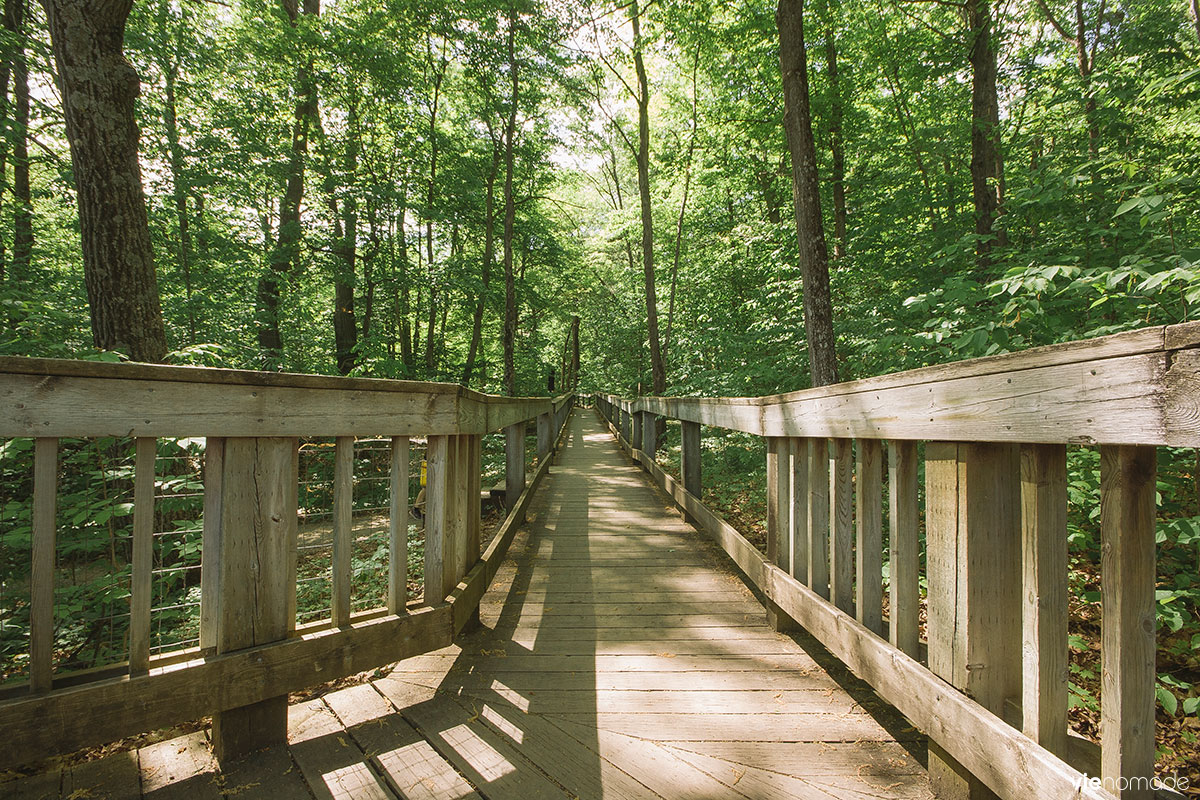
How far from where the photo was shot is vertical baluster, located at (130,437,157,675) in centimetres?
145

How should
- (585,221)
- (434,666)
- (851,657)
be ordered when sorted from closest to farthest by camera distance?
1. (851,657)
2. (434,666)
3. (585,221)

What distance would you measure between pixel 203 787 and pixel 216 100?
10.8 meters

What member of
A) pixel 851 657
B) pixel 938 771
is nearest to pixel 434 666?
pixel 851 657

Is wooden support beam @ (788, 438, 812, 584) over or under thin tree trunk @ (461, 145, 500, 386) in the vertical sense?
under

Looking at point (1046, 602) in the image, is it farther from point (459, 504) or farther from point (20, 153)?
point (20, 153)

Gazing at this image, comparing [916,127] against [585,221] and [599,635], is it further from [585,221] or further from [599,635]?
[585,221]

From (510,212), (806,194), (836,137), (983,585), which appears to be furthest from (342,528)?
(510,212)

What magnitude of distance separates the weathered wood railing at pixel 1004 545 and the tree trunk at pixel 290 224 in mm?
9199

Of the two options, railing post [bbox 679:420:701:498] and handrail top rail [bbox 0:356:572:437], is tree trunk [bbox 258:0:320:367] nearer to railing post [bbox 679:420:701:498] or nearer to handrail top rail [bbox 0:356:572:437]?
railing post [bbox 679:420:701:498]

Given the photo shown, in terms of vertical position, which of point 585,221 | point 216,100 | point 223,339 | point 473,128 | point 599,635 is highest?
point 585,221

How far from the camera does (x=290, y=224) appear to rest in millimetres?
9172

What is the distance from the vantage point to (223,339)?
7719mm

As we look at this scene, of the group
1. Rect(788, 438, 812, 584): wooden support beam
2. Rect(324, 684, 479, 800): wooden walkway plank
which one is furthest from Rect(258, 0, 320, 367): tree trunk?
Rect(788, 438, 812, 584): wooden support beam

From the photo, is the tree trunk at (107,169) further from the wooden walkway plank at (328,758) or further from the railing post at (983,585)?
the railing post at (983,585)
